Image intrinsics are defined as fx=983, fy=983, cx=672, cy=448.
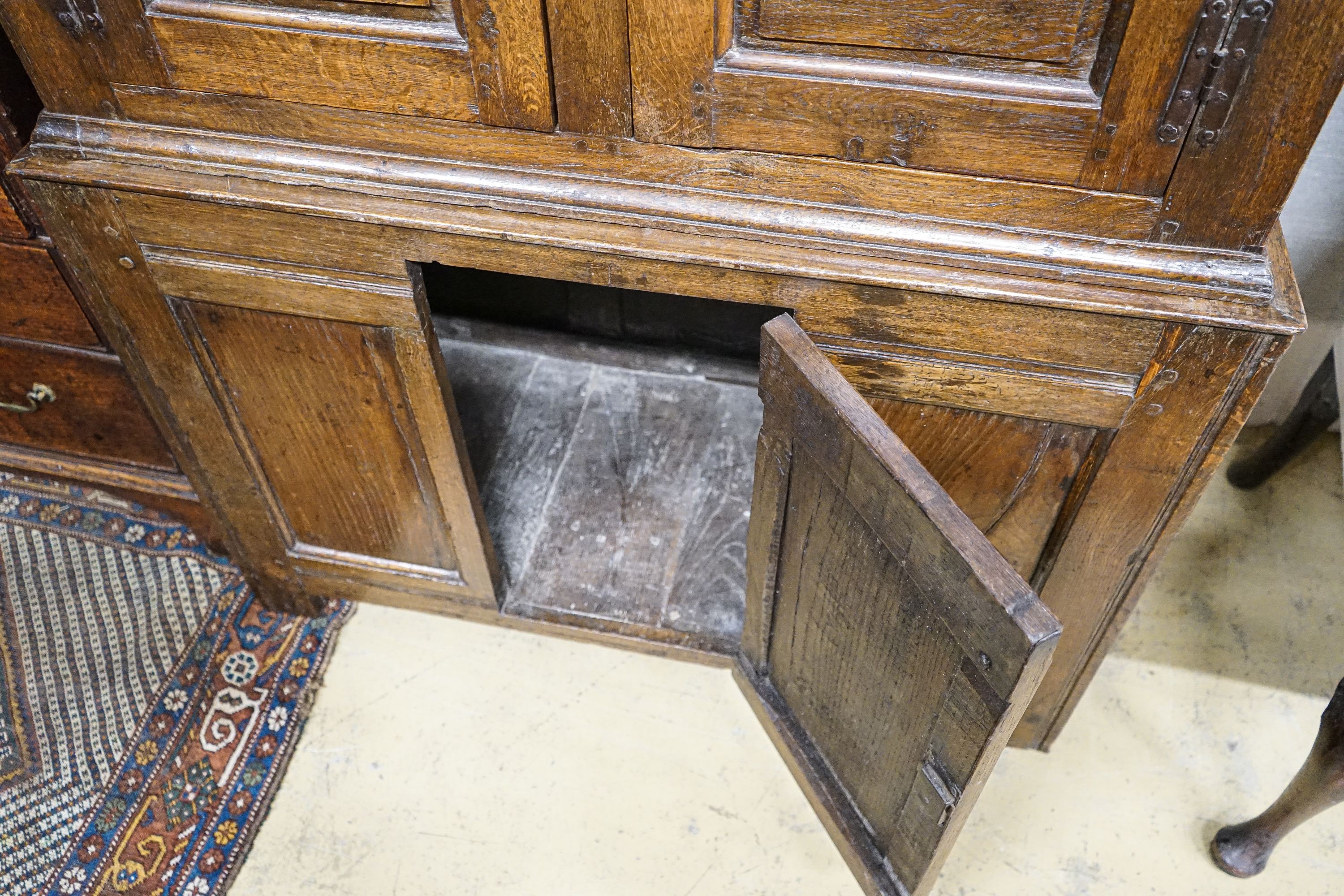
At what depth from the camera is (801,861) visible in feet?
5.51

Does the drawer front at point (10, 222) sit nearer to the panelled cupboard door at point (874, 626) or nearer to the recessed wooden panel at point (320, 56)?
the recessed wooden panel at point (320, 56)

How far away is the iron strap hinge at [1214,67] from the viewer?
0.89 meters

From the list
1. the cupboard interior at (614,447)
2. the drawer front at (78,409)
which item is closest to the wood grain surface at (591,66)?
the cupboard interior at (614,447)

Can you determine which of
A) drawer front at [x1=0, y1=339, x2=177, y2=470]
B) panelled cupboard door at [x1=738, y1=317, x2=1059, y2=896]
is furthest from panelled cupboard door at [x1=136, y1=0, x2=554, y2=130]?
drawer front at [x1=0, y1=339, x2=177, y2=470]

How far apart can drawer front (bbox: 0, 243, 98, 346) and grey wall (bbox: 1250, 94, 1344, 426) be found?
2113 millimetres

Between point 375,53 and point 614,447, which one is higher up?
point 375,53

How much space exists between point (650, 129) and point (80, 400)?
1330 millimetres

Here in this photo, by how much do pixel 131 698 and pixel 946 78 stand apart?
5.87 ft

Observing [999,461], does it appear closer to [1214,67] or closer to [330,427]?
[1214,67]

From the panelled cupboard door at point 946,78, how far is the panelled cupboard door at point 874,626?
0.24 metres

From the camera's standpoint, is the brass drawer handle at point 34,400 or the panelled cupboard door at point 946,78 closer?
the panelled cupboard door at point 946,78

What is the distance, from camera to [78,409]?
1.87 meters

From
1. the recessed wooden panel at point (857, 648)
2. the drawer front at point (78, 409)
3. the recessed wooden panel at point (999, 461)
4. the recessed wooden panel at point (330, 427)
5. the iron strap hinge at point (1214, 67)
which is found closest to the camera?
the iron strap hinge at point (1214, 67)

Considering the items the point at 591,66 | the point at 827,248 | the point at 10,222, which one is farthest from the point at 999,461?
the point at 10,222
